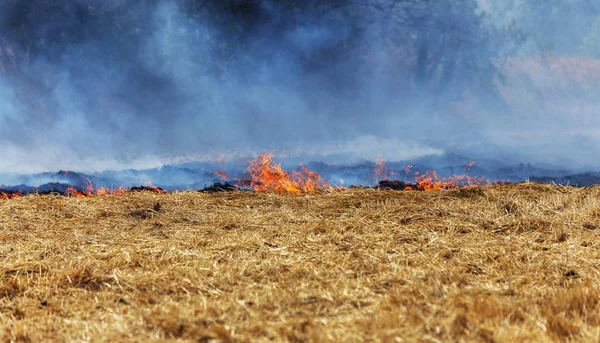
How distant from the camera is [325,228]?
7.96m

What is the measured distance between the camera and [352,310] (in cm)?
427

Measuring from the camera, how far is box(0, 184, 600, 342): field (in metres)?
3.91

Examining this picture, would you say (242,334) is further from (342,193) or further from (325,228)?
(342,193)

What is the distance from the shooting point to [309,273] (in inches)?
212

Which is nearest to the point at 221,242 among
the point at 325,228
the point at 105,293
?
the point at 325,228

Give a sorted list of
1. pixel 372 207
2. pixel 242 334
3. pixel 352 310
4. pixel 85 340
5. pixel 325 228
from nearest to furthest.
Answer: pixel 242 334, pixel 85 340, pixel 352 310, pixel 325 228, pixel 372 207

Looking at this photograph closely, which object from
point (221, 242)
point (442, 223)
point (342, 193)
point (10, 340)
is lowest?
point (10, 340)

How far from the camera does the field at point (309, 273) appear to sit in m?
3.91

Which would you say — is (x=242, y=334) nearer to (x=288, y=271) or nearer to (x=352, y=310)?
(x=352, y=310)

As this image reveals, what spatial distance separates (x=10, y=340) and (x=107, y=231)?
4536mm

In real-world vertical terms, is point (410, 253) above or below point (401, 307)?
above

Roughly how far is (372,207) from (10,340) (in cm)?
720

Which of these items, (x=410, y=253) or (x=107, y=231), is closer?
(x=410, y=253)

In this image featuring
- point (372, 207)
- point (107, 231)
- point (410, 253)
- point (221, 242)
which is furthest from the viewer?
point (372, 207)
